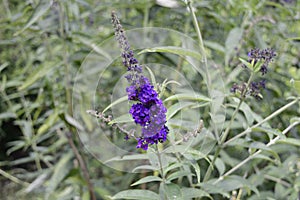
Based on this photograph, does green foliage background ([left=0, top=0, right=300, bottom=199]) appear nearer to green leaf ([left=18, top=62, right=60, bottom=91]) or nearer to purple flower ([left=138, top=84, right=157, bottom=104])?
green leaf ([left=18, top=62, right=60, bottom=91])

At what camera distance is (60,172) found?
77.7 inches

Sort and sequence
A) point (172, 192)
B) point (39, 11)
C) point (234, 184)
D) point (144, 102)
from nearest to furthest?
point (144, 102) → point (172, 192) → point (234, 184) → point (39, 11)

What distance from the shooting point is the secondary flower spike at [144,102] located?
32.1 inches

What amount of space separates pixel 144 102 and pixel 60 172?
130 centimetres

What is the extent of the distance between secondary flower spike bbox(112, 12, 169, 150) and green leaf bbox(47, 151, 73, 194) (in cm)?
120

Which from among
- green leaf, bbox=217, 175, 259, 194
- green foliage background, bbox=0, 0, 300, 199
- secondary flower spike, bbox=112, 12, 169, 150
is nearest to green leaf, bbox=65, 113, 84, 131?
green foliage background, bbox=0, 0, 300, 199

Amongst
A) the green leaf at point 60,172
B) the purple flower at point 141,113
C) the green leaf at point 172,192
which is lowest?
the green leaf at point 172,192

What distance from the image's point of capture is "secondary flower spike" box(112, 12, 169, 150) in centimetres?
82

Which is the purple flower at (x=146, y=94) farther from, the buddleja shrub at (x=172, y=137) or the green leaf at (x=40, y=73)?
the green leaf at (x=40, y=73)

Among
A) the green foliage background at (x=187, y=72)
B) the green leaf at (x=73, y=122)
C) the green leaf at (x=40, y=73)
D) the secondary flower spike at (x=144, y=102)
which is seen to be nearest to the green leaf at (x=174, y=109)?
the secondary flower spike at (x=144, y=102)

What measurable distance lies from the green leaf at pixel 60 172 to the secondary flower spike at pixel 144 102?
1.20m

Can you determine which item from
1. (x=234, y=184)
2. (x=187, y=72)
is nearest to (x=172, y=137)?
(x=234, y=184)

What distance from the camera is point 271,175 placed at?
5.45ft

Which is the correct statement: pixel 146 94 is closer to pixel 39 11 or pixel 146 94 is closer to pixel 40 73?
pixel 39 11
